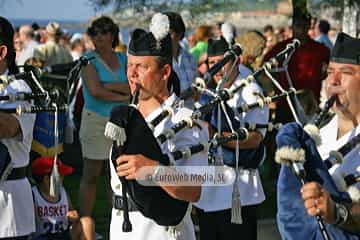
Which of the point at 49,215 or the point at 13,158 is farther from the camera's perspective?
the point at 49,215

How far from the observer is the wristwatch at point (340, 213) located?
3.53 metres

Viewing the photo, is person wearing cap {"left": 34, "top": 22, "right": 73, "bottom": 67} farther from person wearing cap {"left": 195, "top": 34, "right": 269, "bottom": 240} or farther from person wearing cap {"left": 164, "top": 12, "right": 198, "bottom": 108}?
person wearing cap {"left": 195, "top": 34, "right": 269, "bottom": 240}

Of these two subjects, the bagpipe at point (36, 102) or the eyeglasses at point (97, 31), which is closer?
the bagpipe at point (36, 102)

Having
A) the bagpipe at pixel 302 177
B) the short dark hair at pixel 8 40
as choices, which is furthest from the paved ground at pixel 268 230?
the bagpipe at pixel 302 177

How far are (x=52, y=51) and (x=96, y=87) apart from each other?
4.21 m

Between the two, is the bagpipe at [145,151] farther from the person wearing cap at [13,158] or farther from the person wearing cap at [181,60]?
the person wearing cap at [181,60]

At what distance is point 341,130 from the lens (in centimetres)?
393

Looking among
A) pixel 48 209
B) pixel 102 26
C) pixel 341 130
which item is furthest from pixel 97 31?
pixel 341 130

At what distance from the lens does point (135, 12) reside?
9242 millimetres

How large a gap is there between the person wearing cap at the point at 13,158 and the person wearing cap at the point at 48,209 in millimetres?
1278

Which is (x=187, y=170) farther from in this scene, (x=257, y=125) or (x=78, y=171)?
(x=78, y=171)

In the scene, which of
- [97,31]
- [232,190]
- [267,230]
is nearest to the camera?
[232,190]

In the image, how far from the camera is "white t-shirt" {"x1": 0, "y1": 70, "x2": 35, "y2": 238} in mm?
4930

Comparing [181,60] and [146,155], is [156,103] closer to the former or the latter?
[146,155]
